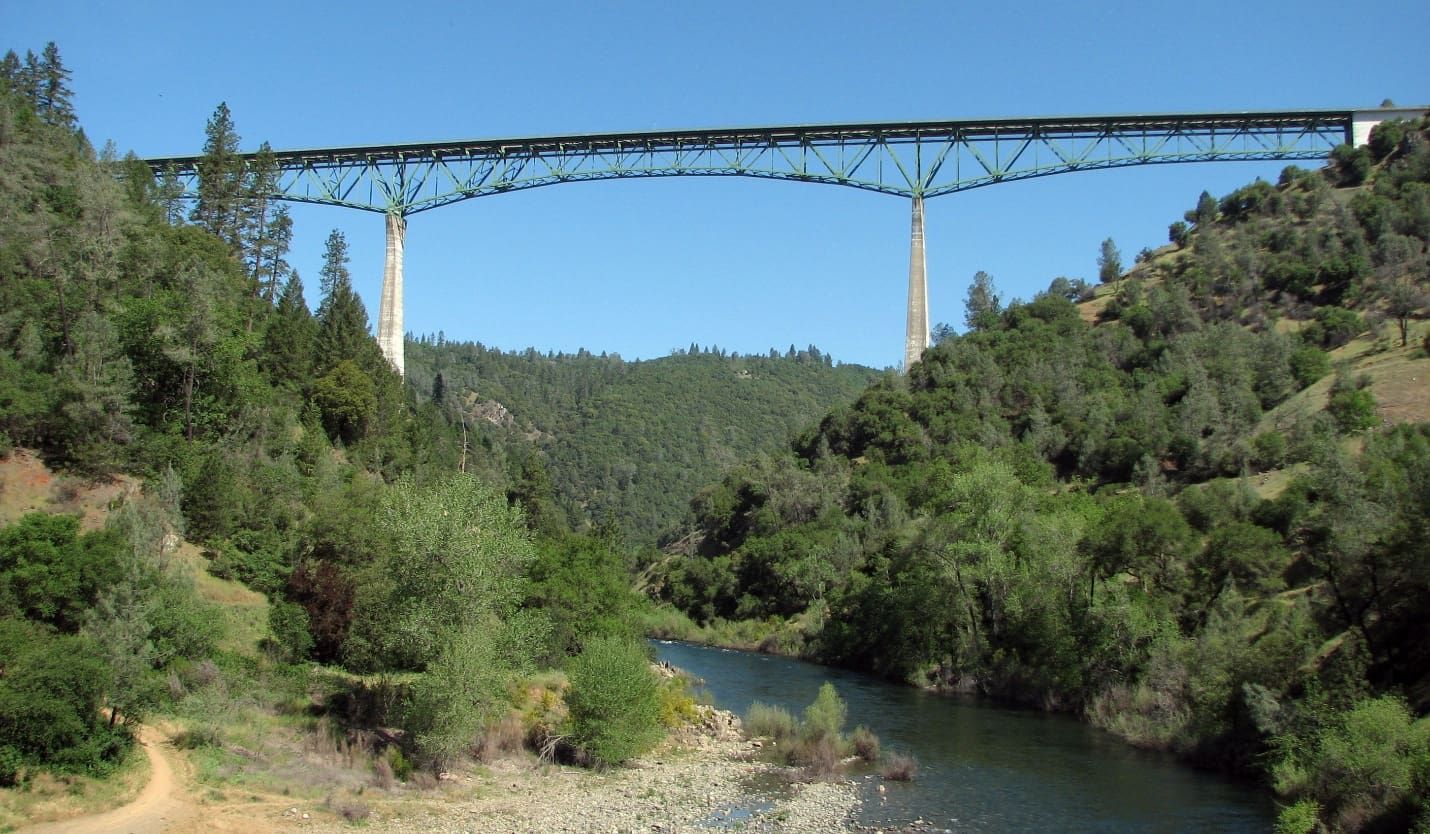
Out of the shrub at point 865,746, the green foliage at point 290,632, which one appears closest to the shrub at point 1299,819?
the shrub at point 865,746

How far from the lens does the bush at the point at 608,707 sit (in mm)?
25688

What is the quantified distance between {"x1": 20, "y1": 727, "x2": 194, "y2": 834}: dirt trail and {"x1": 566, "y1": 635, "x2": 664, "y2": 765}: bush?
897cm

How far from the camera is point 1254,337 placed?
58500mm

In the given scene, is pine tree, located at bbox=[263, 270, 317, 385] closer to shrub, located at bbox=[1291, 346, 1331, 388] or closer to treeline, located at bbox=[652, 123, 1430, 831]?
treeline, located at bbox=[652, 123, 1430, 831]

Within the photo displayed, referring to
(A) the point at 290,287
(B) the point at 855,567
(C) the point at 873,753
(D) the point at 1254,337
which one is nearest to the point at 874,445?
(B) the point at 855,567

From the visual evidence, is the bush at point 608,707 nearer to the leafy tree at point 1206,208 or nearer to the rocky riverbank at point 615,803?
the rocky riverbank at point 615,803

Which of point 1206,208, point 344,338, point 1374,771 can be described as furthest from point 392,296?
point 1206,208

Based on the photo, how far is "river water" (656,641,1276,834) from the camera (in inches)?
830

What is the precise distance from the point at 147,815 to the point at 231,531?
16.7m

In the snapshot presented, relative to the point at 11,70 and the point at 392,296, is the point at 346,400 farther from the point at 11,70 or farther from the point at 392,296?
the point at 11,70

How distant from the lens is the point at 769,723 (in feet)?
99.8

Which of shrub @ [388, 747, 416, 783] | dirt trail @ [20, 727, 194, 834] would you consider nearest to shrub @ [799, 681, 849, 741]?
shrub @ [388, 747, 416, 783]

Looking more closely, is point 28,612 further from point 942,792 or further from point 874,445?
point 874,445

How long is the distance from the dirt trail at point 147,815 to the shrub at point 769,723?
14.8 m
